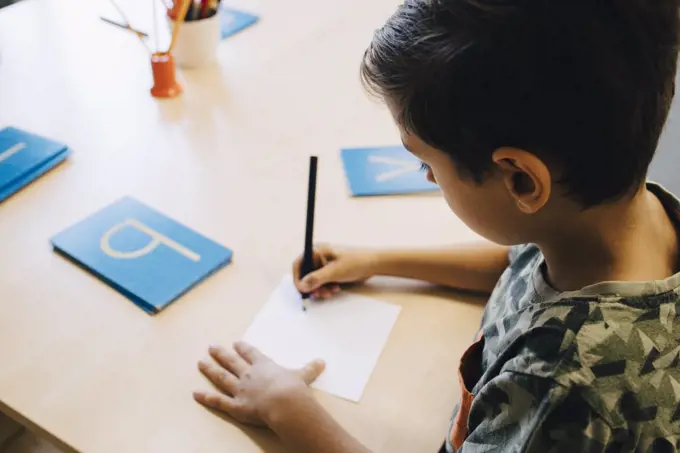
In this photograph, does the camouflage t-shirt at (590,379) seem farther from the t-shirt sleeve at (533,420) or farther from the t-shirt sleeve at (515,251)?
the t-shirt sleeve at (515,251)

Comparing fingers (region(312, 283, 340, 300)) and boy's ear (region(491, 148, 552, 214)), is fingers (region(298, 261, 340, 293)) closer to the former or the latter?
fingers (region(312, 283, 340, 300))

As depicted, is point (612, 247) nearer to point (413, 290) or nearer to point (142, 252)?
point (413, 290)

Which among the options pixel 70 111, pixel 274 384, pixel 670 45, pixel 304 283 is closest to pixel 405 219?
pixel 304 283

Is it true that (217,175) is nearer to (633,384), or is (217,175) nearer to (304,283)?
(304,283)

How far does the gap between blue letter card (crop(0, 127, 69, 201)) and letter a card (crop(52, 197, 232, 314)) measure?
0.41 ft

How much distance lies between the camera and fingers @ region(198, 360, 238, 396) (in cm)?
65

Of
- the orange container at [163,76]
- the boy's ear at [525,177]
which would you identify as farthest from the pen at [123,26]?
the boy's ear at [525,177]

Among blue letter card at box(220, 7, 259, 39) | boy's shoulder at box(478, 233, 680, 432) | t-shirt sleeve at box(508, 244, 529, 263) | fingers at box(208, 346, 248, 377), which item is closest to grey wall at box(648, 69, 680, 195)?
t-shirt sleeve at box(508, 244, 529, 263)

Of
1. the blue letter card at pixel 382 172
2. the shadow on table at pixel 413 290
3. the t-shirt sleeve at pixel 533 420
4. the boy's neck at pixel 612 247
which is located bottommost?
the shadow on table at pixel 413 290

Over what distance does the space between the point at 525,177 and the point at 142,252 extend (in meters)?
0.47

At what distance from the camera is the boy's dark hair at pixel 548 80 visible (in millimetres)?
462

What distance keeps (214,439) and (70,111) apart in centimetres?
64

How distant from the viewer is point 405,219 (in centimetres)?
87

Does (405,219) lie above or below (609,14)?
below
